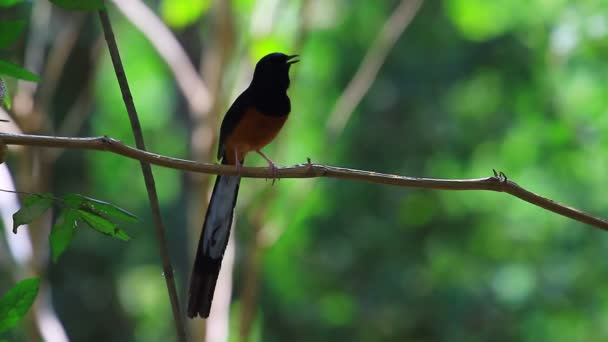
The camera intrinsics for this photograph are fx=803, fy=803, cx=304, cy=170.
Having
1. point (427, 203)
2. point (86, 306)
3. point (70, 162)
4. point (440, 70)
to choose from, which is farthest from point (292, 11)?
point (86, 306)

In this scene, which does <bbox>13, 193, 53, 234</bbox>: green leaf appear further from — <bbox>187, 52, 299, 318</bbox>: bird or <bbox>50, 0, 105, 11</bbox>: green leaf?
<bbox>187, 52, 299, 318</bbox>: bird

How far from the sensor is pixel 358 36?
289 inches

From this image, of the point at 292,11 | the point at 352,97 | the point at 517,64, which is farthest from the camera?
the point at 517,64

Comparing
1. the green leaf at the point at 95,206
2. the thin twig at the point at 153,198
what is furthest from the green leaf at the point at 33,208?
the thin twig at the point at 153,198

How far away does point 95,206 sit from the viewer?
1579 millimetres

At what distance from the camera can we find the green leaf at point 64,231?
5.21 feet

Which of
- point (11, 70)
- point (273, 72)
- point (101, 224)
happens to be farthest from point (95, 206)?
point (273, 72)

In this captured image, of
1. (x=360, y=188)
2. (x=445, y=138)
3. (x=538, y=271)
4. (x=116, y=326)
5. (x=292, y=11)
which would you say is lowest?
(x=116, y=326)

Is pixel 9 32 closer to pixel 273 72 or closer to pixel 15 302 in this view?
pixel 15 302

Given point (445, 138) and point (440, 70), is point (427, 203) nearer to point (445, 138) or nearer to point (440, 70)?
point (445, 138)

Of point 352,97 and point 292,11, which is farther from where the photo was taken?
point 292,11

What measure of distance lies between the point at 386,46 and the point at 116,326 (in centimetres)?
438

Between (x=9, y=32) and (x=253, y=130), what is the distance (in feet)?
6.09

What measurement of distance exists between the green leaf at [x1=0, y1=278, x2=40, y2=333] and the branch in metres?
0.28
